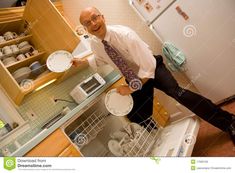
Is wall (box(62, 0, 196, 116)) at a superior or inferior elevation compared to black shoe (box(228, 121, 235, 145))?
superior

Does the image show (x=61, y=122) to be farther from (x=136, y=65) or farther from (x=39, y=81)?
(x=136, y=65)

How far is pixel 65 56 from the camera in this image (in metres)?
1.76

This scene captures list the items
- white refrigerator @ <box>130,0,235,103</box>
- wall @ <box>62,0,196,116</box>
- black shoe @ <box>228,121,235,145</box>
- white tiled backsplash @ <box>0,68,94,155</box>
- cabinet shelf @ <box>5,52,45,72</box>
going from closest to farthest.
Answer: white tiled backsplash @ <box>0,68,94,155</box> → cabinet shelf @ <box>5,52,45,72</box> → black shoe @ <box>228,121,235,145</box> → white refrigerator @ <box>130,0,235,103</box> → wall @ <box>62,0,196,116</box>

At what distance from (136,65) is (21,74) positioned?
2.16 ft

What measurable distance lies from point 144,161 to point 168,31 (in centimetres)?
108

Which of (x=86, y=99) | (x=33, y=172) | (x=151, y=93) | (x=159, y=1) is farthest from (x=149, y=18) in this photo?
(x=33, y=172)

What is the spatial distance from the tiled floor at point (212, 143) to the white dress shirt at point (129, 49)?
0.56 metres

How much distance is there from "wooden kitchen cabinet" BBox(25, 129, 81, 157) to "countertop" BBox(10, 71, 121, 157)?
2 cm

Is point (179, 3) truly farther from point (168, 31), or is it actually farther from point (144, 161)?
point (144, 161)

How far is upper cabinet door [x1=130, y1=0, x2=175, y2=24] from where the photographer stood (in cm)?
211

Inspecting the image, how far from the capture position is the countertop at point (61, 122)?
1.35m

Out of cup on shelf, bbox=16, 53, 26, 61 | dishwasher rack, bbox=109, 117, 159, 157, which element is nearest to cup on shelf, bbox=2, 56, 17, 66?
cup on shelf, bbox=16, 53, 26, 61

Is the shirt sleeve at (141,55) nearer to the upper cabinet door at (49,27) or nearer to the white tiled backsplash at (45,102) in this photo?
the upper cabinet door at (49,27)

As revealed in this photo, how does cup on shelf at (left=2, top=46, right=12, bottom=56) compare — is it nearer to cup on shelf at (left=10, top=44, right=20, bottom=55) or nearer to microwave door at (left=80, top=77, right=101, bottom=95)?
cup on shelf at (left=10, top=44, right=20, bottom=55)
